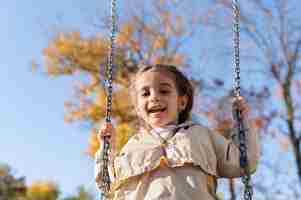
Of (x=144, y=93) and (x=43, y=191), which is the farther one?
(x=43, y=191)

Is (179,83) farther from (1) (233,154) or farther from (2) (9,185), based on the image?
(2) (9,185)

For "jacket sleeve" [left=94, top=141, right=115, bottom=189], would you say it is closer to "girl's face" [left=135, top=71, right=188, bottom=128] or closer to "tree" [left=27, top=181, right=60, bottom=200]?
"girl's face" [left=135, top=71, right=188, bottom=128]

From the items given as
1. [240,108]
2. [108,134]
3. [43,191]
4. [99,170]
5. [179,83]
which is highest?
[179,83]

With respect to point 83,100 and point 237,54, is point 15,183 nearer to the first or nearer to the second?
point 83,100

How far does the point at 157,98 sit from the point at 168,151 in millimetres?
280

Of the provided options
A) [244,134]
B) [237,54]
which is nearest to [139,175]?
[244,134]

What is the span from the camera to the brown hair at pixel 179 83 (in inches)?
77.4

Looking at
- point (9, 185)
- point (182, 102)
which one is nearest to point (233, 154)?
point (182, 102)

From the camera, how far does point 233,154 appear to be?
1.76 metres

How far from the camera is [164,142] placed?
1771 mm

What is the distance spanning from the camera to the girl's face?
190 cm

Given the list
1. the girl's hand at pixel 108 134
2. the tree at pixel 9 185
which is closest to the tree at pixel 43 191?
the tree at pixel 9 185

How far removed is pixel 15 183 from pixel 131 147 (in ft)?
80.8

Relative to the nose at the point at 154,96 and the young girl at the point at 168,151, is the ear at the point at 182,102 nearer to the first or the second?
the young girl at the point at 168,151
